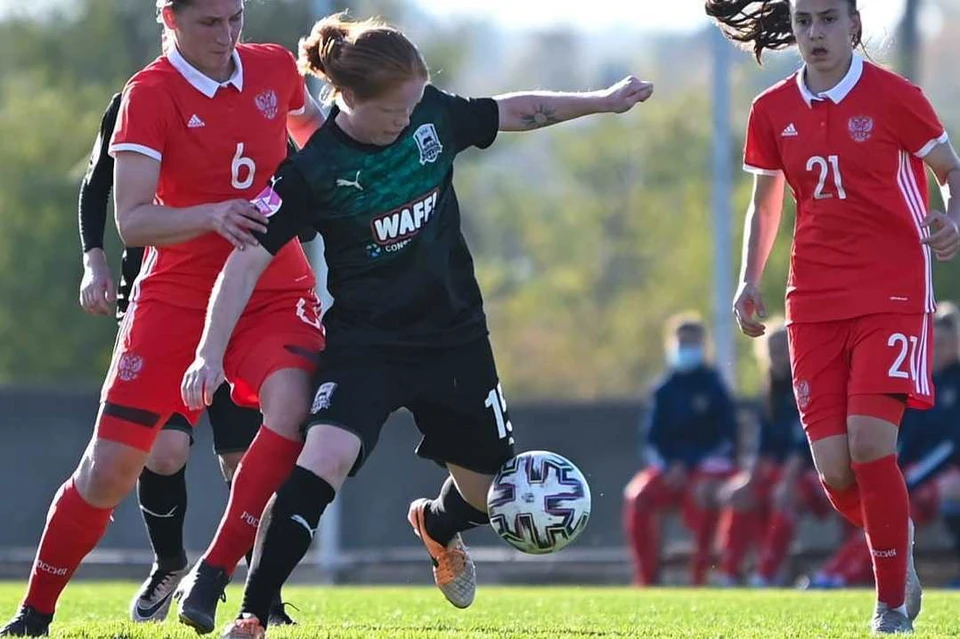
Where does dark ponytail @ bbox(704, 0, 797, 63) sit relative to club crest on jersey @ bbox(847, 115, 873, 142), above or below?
above

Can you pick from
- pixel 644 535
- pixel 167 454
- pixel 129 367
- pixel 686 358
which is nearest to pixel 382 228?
pixel 129 367

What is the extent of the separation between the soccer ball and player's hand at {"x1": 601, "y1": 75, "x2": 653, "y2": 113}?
1249 mm

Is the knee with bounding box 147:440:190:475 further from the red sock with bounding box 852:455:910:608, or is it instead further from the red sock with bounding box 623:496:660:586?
the red sock with bounding box 623:496:660:586

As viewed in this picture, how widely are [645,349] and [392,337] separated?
35.5m

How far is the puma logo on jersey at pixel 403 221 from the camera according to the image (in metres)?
6.27

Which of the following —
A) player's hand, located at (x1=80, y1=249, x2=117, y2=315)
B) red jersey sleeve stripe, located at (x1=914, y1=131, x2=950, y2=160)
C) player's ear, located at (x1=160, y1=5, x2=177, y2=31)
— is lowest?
player's hand, located at (x1=80, y1=249, x2=117, y2=315)

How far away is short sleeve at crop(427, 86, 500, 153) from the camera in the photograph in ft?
21.5

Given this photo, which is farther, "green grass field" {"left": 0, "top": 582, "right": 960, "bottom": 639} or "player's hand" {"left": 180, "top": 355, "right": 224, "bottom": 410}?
"green grass field" {"left": 0, "top": 582, "right": 960, "bottom": 639}

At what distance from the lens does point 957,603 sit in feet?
28.1

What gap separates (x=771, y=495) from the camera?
1374 cm

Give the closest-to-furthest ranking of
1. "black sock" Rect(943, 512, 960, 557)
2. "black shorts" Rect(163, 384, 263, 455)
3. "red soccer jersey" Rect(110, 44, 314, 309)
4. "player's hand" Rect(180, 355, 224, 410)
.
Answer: "player's hand" Rect(180, 355, 224, 410), "red soccer jersey" Rect(110, 44, 314, 309), "black shorts" Rect(163, 384, 263, 455), "black sock" Rect(943, 512, 960, 557)

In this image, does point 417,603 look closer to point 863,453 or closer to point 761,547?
point 863,453

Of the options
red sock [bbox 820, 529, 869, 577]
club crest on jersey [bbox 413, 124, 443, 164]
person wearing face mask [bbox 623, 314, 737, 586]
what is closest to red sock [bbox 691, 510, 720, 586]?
person wearing face mask [bbox 623, 314, 737, 586]

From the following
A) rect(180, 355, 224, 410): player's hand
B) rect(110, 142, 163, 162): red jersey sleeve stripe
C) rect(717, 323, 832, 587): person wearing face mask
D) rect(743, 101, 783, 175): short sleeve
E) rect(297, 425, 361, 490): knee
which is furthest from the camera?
rect(717, 323, 832, 587): person wearing face mask
